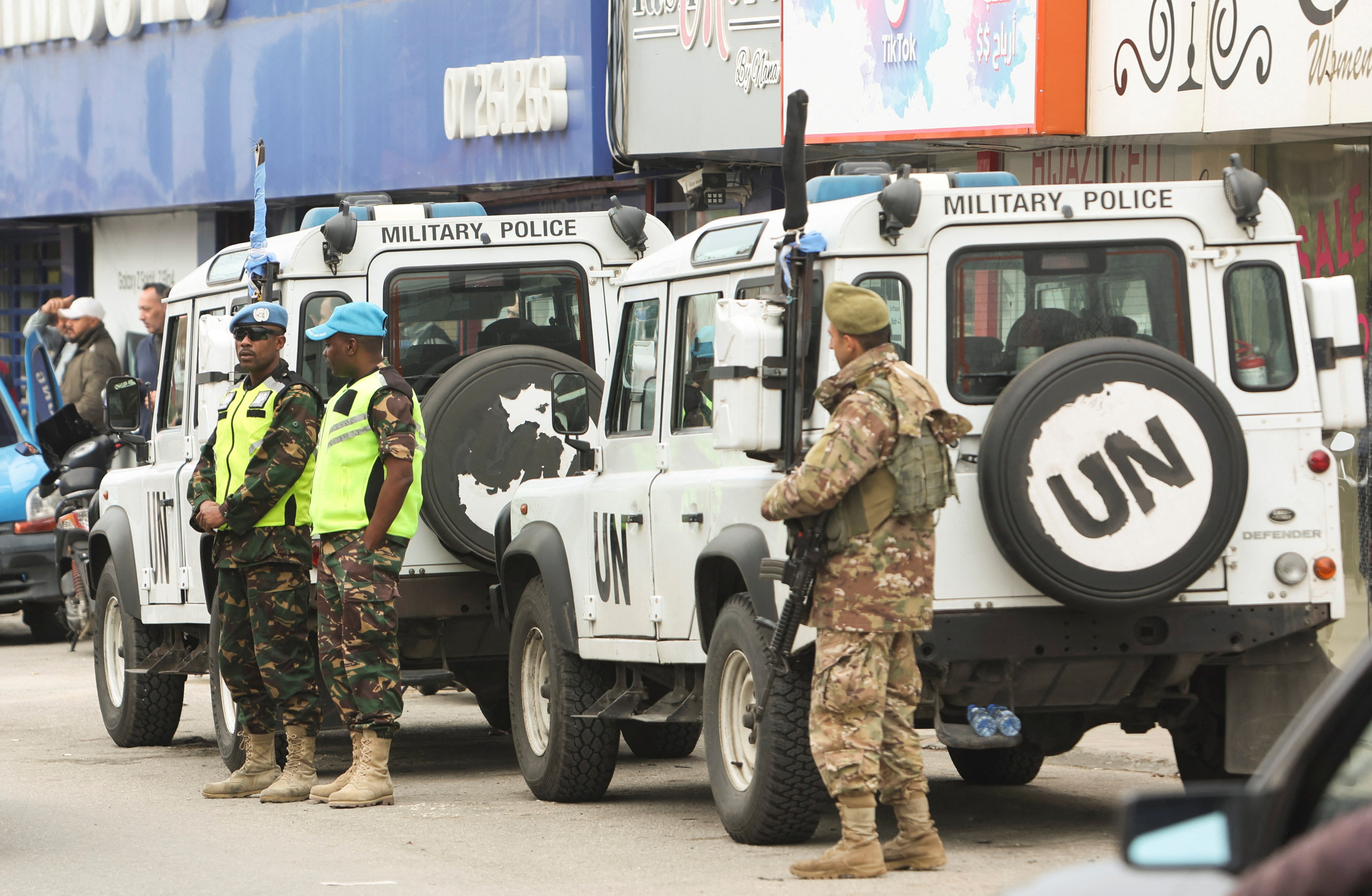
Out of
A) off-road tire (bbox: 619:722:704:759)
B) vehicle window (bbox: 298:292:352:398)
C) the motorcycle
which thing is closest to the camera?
vehicle window (bbox: 298:292:352:398)

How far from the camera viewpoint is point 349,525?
353 inches

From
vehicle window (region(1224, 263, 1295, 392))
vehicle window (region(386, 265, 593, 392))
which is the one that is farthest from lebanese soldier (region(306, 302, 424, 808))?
vehicle window (region(1224, 263, 1295, 392))

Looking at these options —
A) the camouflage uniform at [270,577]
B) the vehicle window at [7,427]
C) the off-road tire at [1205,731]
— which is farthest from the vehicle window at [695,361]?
the vehicle window at [7,427]

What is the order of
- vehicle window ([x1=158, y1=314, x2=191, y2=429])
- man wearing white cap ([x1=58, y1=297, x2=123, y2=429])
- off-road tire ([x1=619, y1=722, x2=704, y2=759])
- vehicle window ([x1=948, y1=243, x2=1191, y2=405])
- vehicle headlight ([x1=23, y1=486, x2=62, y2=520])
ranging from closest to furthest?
1. vehicle window ([x1=948, y1=243, x2=1191, y2=405])
2. off-road tire ([x1=619, y1=722, x2=704, y2=759])
3. vehicle window ([x1=158, y1=314, x2=191, y2=429])
4. vehicle headlight ([x1=23, y1=486, x2=62, y2=520])
5. man wearing white cap ([x1=58, y1=297, x2=123, y2=429])

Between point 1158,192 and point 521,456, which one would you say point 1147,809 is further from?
point 521,456

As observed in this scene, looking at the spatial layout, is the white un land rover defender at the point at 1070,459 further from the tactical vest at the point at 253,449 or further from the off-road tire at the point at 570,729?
the tactical vest at the point at 253,449

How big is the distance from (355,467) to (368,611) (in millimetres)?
566

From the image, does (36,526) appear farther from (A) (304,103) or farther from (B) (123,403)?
(A) (304,103)

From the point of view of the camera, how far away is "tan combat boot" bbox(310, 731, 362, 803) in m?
9.26

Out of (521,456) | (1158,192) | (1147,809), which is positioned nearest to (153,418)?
(521,456)

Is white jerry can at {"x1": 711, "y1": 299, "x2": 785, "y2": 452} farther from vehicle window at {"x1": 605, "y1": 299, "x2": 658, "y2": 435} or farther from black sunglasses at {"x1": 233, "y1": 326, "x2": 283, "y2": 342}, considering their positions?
black sunglasses at {"x1": 233, "y1": 326, "x2": 283, "y2": 342}

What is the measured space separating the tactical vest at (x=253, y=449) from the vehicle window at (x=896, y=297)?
2947 millimetres

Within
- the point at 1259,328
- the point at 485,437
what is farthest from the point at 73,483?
the point at 1259,328

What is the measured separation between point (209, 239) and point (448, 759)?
13.8m
